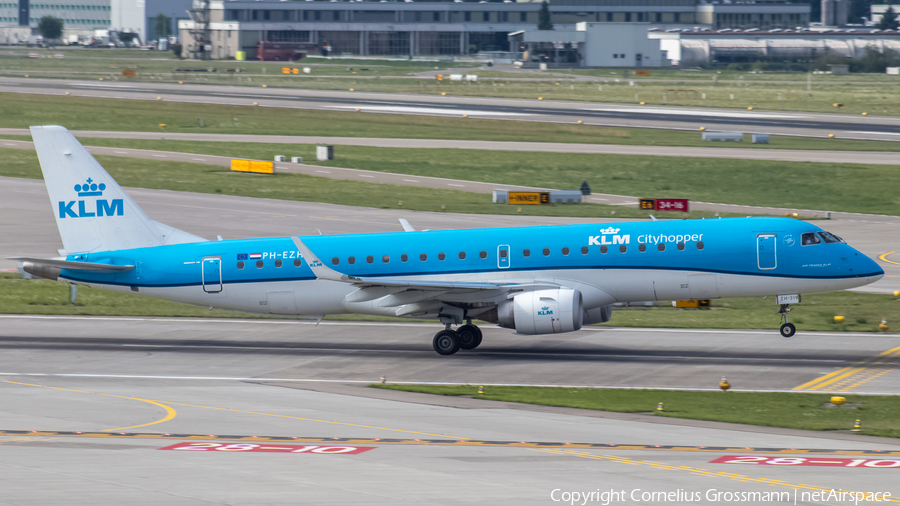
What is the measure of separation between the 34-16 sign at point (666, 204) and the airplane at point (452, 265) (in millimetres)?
32906

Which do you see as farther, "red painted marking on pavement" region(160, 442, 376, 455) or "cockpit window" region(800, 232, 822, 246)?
"cockpit window" region(800, 232, 822, 246)

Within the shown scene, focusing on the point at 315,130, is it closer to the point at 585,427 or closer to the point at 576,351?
the point at 576,351

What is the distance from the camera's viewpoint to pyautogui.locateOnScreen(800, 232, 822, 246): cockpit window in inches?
1455

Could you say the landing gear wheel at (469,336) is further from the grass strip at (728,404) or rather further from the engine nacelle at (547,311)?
the grass strip at (728,404)

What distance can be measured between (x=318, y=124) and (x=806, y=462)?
3981 inches

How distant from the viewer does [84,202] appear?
131 feet

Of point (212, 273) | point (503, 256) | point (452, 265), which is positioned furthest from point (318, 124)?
point (503, 256)

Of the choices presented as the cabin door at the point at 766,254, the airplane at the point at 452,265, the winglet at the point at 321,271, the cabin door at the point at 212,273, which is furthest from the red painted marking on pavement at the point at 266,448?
the cabin door at the point at 766,254

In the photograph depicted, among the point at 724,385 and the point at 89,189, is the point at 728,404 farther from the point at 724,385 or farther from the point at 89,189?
the point at 89,189

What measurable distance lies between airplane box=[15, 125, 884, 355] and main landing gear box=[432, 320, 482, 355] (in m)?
0.04

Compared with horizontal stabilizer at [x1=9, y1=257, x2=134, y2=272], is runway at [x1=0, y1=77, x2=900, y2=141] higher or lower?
higher

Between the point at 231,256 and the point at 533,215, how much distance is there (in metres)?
34.9

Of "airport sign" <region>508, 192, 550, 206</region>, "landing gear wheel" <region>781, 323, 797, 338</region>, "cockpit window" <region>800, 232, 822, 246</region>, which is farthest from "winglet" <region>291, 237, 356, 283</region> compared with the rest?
"airport sign" <region>508, 192, 550, 206</region>

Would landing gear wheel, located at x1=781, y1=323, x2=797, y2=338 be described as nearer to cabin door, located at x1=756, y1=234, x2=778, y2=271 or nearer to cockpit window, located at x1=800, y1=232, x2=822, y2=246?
cabin door, located at x1=756, y1=234, x2=778, y2=271
